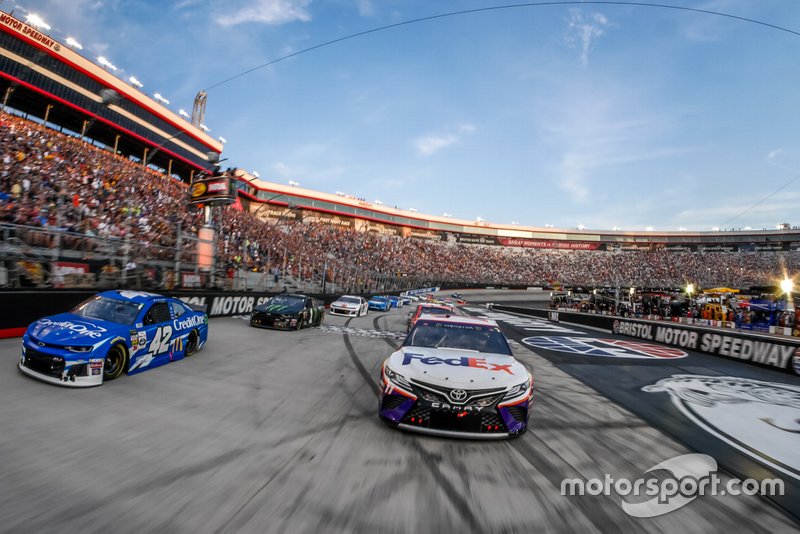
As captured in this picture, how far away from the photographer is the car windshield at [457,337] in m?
5.54

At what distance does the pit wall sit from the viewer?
401 inches

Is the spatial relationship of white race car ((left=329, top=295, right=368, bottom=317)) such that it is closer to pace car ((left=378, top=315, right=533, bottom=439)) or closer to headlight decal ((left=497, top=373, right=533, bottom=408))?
pace car ((left=378, top=315, right=533, bottom=439))

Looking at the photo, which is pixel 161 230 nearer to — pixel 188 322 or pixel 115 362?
pixel 188 322

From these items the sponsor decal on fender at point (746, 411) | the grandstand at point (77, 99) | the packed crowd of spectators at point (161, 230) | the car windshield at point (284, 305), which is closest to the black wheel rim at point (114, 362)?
the packed crowd of spectators at point (161, 230)

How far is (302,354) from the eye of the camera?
9031mm

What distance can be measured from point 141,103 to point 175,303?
35.0 metres

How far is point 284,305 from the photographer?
1377cm

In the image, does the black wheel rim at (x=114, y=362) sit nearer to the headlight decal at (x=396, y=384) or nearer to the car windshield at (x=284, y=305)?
the headlight decal at (x=396, y=384)

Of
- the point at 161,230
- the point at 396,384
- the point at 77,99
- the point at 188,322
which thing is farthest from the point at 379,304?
the point at 77,99

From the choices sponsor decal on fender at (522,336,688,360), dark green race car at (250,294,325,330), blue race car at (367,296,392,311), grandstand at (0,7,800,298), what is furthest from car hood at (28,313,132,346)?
blue race car at (367,296,392,311)

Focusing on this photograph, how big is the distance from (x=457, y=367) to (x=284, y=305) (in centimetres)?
1038

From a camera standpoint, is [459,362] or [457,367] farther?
[459,362]

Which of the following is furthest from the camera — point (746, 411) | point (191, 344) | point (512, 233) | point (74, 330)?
point (512, 233)

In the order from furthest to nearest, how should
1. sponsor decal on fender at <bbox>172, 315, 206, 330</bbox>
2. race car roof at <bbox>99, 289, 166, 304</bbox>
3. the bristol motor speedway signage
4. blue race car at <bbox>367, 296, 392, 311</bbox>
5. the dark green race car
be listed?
1. blue race car at <bbox>367, 296, 392, 311</bbox>
2. the dark green race car
3. the bristol motor speedway signage
4. sponsor decal on fender at <bbox>172, 315, 206, 330</bbox>
5. race car roof at <bbox>99, 289, 166, 304</bbox>
